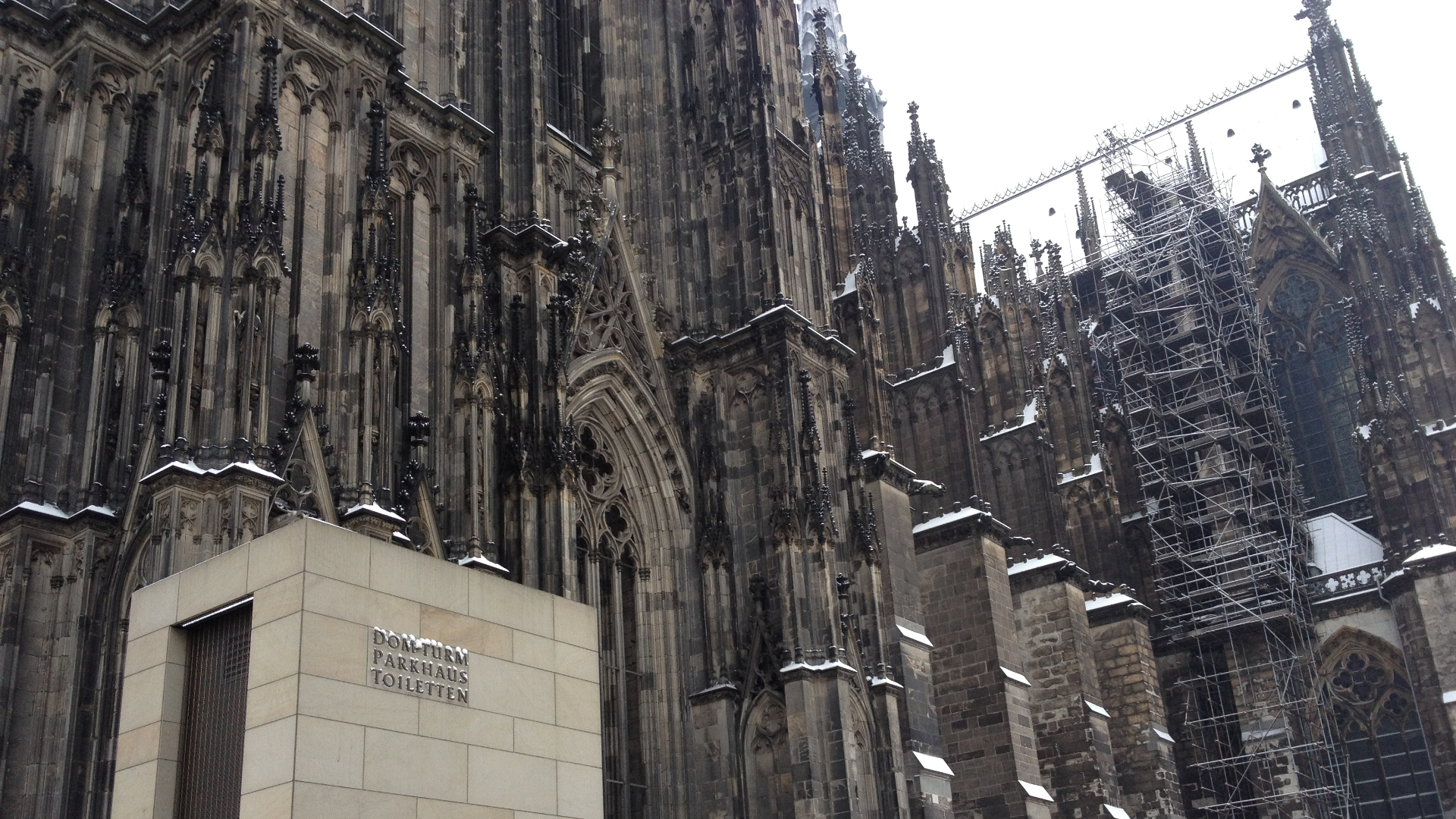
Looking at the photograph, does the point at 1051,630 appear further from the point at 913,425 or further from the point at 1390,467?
the point at 1390,467

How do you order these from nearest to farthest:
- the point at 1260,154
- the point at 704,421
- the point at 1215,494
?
the point at 704,421 → the point at 1215,494 → the point at 1260,154

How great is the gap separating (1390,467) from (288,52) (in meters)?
34.4

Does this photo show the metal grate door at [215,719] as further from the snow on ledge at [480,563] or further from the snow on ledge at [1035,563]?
the snow on ledge at [1035,563]

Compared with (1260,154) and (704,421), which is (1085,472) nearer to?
(1260,154)

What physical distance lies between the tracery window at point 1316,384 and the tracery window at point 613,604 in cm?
3166

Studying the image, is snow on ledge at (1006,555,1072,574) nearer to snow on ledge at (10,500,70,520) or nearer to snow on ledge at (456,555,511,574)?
snow on ledge at (456,555,511,574)

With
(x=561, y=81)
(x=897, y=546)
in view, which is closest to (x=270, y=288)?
(x=561, y=81)

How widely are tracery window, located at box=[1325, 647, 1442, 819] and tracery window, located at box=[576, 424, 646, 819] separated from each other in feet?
90.1

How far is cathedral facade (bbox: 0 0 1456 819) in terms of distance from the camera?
14.9 metres

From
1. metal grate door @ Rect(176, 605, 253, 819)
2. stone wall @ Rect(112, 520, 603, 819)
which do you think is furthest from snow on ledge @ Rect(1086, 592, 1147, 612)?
metal grate door @ Rect(176, 605, 253, 819)

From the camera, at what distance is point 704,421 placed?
942 inches

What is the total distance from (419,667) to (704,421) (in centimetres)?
1304

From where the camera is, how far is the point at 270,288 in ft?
48.8

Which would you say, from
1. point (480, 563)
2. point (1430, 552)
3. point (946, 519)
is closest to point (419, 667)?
point (480, 563)
